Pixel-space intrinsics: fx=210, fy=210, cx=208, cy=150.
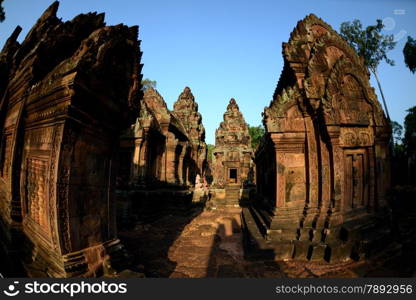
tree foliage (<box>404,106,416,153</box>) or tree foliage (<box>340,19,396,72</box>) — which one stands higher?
tree foliage (<box>340,19,396,72</box>)

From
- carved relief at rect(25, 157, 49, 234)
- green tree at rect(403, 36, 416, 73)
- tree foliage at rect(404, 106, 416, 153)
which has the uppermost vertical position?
green tree at rect(403, 36, 416, 73)

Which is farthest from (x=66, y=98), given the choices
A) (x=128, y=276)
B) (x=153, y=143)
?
(x=153, y=143)

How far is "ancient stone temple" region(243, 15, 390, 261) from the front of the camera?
5473mm

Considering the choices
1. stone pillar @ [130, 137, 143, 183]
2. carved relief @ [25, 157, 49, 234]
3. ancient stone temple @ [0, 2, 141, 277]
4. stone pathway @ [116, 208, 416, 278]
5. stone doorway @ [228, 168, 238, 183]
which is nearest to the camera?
ancient stone temple @ [0, 2, 141, 277]

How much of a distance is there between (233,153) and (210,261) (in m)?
17.7

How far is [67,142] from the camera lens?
3.00 m

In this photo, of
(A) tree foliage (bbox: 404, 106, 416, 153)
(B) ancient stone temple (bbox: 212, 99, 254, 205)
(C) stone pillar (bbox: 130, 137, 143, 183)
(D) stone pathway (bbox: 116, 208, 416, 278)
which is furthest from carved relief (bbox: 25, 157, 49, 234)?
(A) tree foliage (bbox: 404, 106, 416, 153)

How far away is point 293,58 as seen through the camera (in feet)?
20.4

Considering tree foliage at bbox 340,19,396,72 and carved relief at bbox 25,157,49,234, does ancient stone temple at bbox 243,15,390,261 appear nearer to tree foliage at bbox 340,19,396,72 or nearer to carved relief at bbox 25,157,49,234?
carved relief at bbox 25,157,49,234

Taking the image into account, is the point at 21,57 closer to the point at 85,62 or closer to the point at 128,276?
the point at 85,62

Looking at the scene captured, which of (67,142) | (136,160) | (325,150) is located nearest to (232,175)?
(136,160)

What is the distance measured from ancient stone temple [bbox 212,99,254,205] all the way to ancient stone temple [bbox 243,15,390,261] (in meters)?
14.6

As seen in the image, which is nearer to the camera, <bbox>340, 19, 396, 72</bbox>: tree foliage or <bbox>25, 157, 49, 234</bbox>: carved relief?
<bbox>25, 157, 49, 234</bbox>: carved relief

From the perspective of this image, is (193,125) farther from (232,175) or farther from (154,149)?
(154,149)
